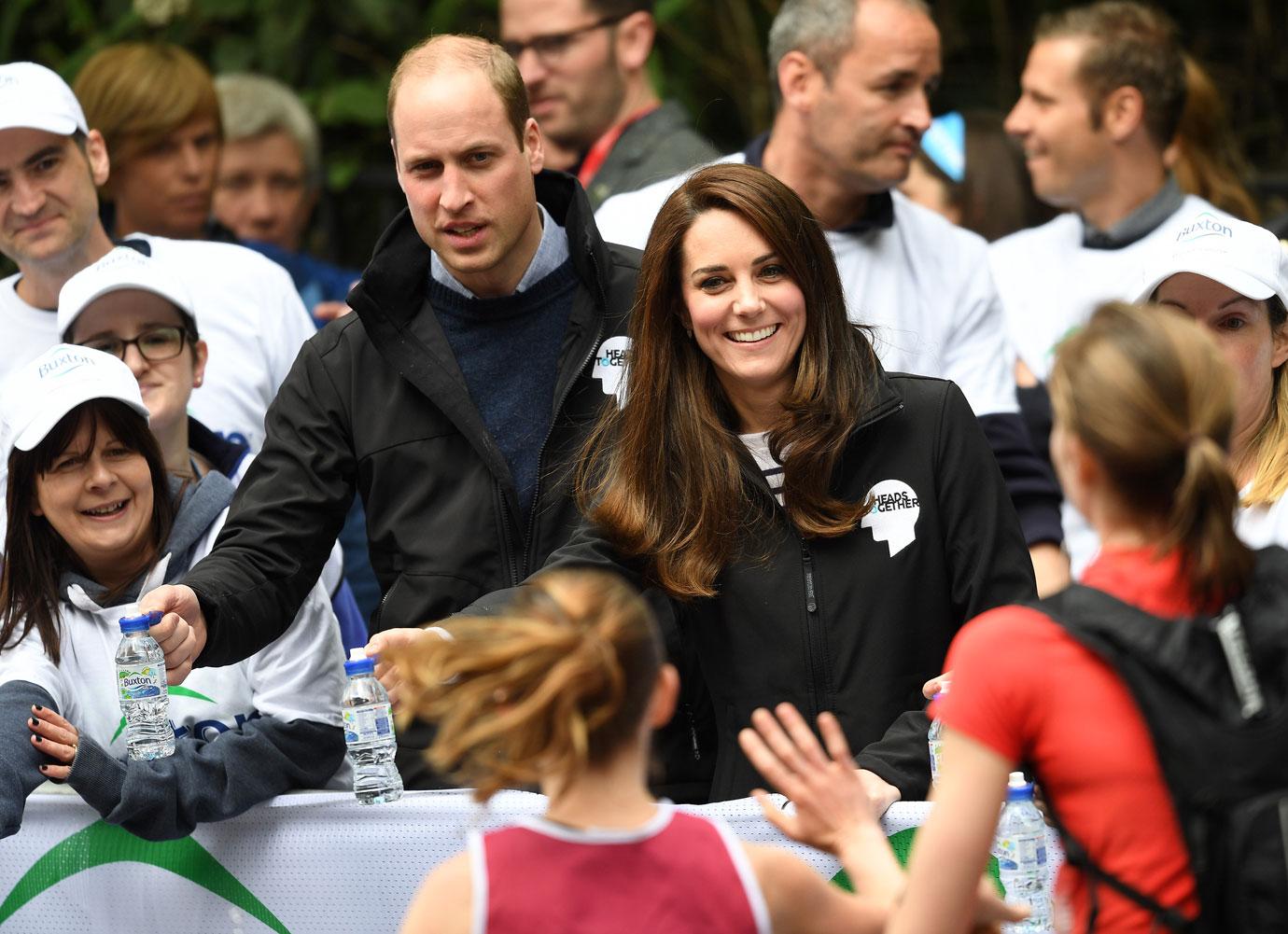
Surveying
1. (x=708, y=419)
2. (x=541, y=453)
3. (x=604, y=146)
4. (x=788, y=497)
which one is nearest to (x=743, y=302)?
(x=708, y=419)

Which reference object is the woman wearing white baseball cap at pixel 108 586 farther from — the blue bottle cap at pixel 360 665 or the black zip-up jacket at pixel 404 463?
the blue bottle cap at pixel 360 665

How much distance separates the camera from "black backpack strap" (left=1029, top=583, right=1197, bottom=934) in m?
2.20

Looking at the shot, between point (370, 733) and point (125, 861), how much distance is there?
591 mm

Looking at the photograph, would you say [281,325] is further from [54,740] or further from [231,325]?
[54,740]

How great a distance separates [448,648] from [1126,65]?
4.09 metres

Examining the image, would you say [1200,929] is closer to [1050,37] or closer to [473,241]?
[473,241]

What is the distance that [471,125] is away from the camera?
409 cm

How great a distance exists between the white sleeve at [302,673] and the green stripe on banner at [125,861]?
0.35 meters

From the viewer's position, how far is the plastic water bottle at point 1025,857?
316 cm

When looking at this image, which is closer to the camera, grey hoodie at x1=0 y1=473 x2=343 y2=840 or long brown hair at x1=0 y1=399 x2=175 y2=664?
grey hoodie at x1=0 y1=473 x2=343 y2=840

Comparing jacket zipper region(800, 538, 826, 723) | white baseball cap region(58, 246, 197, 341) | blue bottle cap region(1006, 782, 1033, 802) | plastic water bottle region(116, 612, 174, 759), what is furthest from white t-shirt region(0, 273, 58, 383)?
blue bottle cap region(1006, 782, 1033, 802)

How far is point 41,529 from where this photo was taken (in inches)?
158

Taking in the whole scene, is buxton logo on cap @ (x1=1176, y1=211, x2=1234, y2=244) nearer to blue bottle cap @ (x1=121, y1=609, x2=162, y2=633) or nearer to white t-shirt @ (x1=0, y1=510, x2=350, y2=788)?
white t-shirt @ (x1=0, y1=510, x2=350, y2=788)

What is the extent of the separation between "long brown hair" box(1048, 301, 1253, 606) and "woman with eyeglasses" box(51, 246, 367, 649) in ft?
8.40
